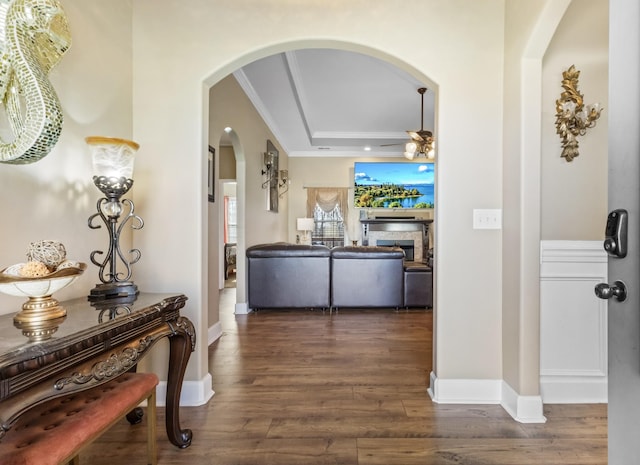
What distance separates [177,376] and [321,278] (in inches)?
108

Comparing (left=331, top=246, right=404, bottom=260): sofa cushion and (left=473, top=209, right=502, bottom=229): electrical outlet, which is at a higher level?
(left=473, top=209, right=502, bottom=229): electrical outlet

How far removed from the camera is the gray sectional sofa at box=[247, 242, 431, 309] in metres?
4.26

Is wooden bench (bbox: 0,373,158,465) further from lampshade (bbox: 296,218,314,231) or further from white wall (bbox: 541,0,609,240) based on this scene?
lampshade (bbox: 296,218,314,231)

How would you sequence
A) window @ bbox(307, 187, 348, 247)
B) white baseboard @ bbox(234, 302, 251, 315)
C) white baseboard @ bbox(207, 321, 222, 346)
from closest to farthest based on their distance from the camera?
white baseboard @ bbox(207, 321, 222, 346), white baseboard @ bbox(234, 302, 251, 315), window @ bbox(307, 187, 348, 247)

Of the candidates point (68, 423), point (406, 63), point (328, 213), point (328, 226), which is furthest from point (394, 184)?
point (68, 423)

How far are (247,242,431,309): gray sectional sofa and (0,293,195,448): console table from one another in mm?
2624

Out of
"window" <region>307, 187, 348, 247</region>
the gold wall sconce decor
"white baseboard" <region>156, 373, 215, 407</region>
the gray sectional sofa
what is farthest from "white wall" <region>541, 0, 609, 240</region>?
"window" <region>307, 187, 348, 247</region>

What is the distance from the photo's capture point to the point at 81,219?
168 centimetres

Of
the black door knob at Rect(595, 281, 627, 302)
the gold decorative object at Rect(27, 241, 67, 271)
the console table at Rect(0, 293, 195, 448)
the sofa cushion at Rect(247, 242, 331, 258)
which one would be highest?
the gold decorative object at Rect(27, 241, 67, 271)

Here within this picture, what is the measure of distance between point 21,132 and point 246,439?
166 cm

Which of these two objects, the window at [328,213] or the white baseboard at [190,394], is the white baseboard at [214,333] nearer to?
the white baseboard at [190,394]

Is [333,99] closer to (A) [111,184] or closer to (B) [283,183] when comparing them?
(B) [283,183]

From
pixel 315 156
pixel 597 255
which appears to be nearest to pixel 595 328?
pixel 597 255

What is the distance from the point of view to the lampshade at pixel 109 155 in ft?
5.01
